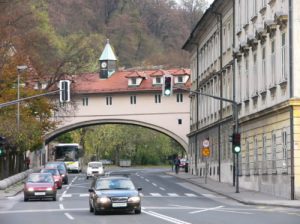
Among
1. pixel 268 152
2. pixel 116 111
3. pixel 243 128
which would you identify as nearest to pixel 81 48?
pixel 116 111

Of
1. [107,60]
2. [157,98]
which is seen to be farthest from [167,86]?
[107,60]

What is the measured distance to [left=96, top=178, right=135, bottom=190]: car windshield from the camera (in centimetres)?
2875

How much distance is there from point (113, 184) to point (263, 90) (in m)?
16.6

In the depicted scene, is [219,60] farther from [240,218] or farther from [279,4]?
[240,218]

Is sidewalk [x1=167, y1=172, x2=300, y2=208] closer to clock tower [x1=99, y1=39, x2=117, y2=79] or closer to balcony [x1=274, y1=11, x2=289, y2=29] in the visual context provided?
balcony [x1=274, y1=11, x2=289, y2=29]

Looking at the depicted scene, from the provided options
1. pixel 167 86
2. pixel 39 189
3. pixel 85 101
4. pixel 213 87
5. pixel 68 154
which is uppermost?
pixel 85 101

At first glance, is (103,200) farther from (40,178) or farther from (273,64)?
(273,64)

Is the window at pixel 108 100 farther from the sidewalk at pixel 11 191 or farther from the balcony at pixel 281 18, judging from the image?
the balcony at pixel 281 18

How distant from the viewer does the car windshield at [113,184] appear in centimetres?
2875

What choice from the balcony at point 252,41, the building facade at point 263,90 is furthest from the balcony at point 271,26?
the balcony at point 252,41

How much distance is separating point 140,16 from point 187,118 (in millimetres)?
46913

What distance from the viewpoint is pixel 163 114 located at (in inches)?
3789

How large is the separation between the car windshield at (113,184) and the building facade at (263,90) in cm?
1088

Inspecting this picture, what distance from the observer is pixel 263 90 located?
43.5 meters
